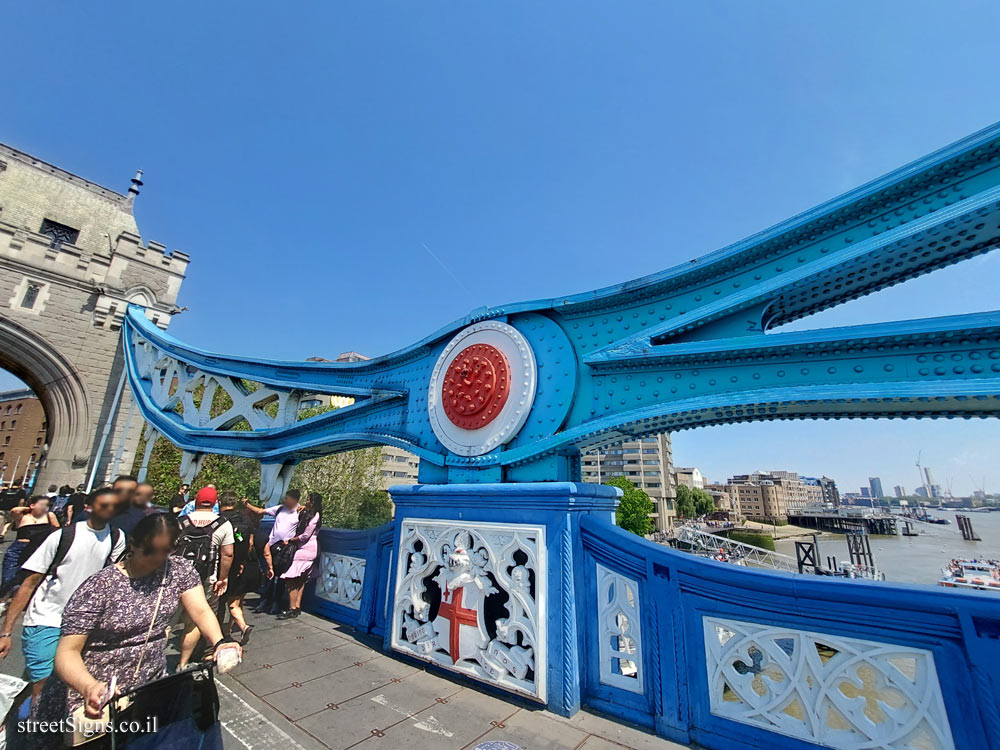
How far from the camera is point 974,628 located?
7.88 ft

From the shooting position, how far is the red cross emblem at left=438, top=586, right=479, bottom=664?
14.0 feet

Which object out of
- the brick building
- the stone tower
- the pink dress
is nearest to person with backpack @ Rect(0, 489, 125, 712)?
the pink dress

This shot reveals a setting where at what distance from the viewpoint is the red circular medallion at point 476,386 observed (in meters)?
4.95

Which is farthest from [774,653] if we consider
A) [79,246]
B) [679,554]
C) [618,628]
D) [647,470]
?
[647,470]

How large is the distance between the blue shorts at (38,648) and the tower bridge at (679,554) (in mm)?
2850

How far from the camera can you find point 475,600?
4309mm

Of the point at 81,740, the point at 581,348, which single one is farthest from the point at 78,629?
the point at 581,348

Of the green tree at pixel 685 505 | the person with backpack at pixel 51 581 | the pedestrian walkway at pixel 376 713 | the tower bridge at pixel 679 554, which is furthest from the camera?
the green tree at pixel 685 505

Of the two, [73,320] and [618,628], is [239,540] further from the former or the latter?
[73,320]

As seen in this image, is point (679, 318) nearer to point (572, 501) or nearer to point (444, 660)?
point (572, 501)

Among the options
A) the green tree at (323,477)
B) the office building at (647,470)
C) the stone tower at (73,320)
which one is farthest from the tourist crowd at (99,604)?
the office building at (647,470)

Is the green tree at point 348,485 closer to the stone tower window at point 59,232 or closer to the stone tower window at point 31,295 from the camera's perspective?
the stone tower window at point 31,295

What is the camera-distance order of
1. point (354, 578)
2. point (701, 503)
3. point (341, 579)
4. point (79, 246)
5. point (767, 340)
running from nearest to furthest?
point (767, 340)
point (354, 578)
point (341, 579)
point (79, 246)
point (701, 503)

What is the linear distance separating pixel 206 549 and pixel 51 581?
60.7 inches
